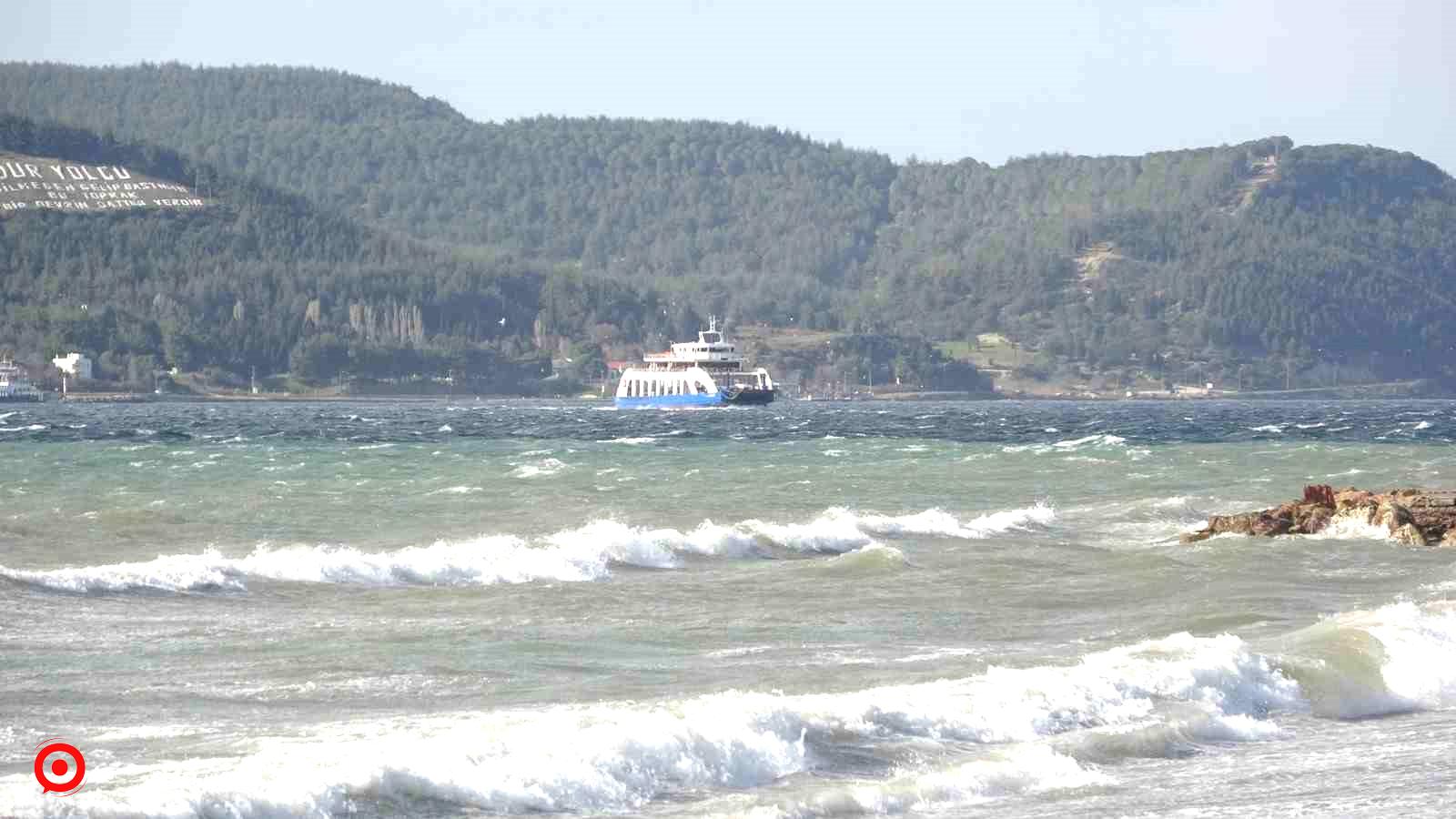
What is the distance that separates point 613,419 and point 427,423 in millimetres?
17649

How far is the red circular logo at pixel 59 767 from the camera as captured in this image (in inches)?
586

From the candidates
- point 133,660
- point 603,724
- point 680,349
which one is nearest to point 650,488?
point 133,660

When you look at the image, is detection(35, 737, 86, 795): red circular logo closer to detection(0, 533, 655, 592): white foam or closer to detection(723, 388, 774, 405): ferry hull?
detection(0, 533, 655, 592): white foam

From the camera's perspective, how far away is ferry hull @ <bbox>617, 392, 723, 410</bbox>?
153500 millimetres

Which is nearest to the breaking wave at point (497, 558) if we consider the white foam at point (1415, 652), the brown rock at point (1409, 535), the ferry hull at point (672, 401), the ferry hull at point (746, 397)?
the brown rock at point (1409, 535)

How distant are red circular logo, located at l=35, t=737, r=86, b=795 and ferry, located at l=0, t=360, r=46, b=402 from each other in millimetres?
179264

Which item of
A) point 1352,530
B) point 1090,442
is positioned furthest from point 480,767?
point 1090,442

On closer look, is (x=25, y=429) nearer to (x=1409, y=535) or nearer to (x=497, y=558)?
(x=497, y=558)

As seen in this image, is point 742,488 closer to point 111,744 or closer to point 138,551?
point 138,551

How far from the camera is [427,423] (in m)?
105

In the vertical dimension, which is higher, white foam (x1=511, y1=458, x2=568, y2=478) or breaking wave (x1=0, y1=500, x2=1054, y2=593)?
breaking wave (x1=0, y1=500, x2=1054, y2=593)

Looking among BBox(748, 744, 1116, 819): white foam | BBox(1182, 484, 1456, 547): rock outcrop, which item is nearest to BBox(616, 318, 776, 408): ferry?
BBox(1182, 484, 1456, 547): rock outcrop

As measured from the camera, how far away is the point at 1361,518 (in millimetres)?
37562

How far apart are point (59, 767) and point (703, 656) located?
8.32 m
